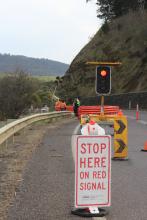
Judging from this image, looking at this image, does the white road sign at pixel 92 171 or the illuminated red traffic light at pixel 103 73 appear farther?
the illuminated red traffic light at pixel 103 73

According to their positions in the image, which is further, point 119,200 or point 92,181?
point 119,200

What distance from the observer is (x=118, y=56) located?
251 ft

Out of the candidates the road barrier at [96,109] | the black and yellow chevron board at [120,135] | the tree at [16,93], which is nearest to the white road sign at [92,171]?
the black and yellow chevron board at [120,135]

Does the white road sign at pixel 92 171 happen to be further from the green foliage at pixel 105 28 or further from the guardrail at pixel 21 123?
the green foliage at pixel 105 28

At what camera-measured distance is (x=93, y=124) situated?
745cm

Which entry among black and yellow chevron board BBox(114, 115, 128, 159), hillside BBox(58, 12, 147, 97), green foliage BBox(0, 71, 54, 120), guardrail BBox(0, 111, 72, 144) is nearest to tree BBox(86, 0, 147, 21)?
hillside BBox(58, 12, 147, 97)

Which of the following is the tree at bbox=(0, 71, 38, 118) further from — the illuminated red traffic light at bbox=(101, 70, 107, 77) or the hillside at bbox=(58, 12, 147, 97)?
the illuminated red traffic light at bbox=(101, 70, 107, 77)

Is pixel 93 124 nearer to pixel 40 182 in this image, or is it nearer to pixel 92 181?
pixel 92 181

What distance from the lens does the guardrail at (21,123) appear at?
12898mm

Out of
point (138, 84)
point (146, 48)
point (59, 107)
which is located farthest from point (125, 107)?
point (59, 107)

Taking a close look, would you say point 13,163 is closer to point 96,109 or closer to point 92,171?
point 92,171

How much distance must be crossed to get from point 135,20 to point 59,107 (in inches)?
1430

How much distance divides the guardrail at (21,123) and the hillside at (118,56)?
29.9 meters

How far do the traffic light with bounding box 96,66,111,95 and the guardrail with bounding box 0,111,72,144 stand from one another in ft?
9.16
